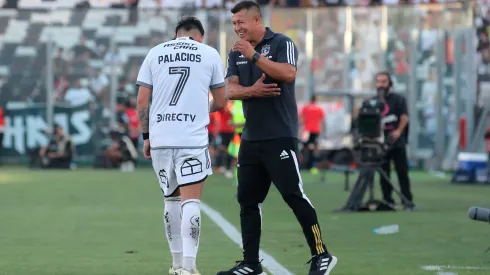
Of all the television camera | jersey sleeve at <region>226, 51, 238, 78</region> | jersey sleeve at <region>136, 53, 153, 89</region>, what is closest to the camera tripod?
the television camera

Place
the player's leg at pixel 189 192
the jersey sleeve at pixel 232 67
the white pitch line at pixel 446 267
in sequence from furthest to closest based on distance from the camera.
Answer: the white pitch line at pixel 446 267 → the jersey sleeve at pixel 232 67 → the player's leg at pixel 189 192

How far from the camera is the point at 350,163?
30.9m

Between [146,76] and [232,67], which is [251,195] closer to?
[232,67]

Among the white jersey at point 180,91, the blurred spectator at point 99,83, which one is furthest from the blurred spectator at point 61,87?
the white jersey at point 180,91

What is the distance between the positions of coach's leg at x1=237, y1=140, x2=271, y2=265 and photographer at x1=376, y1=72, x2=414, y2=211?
875 centimetres

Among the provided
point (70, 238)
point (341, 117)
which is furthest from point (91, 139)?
point (70, 238)

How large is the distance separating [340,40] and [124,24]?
6.78 metres

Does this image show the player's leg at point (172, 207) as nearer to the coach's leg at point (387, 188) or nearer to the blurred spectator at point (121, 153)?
the coach's leg at point (387, 188)

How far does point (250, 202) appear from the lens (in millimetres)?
9359

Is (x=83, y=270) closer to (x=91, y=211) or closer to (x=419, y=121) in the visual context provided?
(x=91, y=211)

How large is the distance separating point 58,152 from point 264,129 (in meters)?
26.2

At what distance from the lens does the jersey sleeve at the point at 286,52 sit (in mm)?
9086

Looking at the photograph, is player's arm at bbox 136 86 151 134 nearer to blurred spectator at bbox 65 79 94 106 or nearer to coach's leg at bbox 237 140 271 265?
coach's leg at bbox 237 140 271 265

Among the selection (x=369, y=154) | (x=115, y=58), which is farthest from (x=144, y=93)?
(x=115, y=58)
